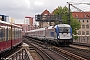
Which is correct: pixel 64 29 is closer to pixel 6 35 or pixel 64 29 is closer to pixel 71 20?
pixel 6 35

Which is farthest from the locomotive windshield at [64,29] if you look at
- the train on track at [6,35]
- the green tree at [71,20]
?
the green tree at [71,20]

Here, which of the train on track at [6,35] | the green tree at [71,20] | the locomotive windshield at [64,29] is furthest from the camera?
the green tree at [71,20]

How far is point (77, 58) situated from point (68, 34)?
17.2 metres

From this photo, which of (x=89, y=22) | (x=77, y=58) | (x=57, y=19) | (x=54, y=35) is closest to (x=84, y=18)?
(x=89, y=22)

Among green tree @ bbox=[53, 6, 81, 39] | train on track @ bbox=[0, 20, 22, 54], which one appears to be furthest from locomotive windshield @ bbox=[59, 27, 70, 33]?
green tree @ bbox=[53, 6, 81, 39]

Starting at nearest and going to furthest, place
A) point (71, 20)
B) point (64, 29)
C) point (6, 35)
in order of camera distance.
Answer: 1. point (6, 35)
2. point (64, 29)
3. point (71, 20)

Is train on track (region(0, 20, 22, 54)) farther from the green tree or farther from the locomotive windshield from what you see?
the green tree

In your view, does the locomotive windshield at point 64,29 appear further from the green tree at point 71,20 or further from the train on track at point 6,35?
the green tree at point 71,20

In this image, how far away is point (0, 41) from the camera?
16891 millimetres

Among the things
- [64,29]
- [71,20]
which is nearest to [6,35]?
[64,29]

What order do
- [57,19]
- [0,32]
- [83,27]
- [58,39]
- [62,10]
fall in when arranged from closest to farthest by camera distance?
[0,32] → [58,39] → [57,19] → [62,10] → [83,27]

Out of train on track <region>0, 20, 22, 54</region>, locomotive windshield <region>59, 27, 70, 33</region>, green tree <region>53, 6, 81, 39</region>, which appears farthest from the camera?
green tree <region>53, 6, 81, 39</region>

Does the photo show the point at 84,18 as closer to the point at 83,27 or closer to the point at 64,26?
the point at 83,27

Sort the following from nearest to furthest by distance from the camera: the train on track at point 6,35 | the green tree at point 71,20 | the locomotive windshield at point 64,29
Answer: the train on track at point 6,35 → the locomotive windshield at point 64,29 → the green tree at point 71,20
